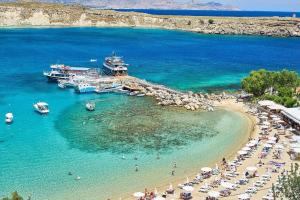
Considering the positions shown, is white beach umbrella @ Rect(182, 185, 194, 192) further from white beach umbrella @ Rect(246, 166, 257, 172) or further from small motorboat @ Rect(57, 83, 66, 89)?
small motorboat @ Rect(57, 83, 66, 89)

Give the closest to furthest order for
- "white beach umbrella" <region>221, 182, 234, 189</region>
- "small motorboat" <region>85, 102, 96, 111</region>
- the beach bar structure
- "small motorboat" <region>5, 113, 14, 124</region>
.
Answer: "white beach umbrella" <region>221, 182, 234, 189</region> → the beach bar structure → "small motorboat" <region>5, 113, 14, 124</region> → "small motorboat" <region>85, 102, 96, 111</region>

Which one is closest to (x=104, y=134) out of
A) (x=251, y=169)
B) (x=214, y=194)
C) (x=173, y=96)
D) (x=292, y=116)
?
(x=251, y=169)

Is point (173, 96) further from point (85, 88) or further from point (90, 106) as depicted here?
point (85, 88)

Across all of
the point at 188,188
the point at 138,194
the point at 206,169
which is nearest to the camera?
the point at 138,194

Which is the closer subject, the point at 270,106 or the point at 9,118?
the point at 9,118

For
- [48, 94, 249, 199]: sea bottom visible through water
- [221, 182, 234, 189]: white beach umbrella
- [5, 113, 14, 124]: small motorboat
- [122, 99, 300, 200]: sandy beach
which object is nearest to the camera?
[122, 99, 300, 200]: sandy beach

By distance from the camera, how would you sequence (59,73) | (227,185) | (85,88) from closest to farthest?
(227,185) < (85,88) < (59,73)

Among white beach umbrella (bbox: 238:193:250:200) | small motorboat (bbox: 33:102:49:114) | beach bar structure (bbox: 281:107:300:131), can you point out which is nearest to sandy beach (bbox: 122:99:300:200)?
white beach umbrella (bbox: 238:193:250:200)
